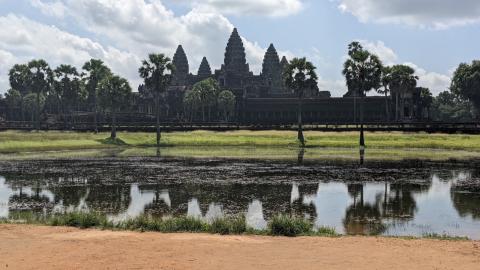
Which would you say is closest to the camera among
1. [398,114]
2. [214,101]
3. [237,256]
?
[237,256]

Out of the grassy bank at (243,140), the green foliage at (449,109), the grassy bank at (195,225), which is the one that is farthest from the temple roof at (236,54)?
the grassy bank at (195,225)

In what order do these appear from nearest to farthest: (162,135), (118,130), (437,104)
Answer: (162,135)
(118,130)
(437,104)

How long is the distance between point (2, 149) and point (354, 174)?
127ft

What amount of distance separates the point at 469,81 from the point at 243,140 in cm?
5346

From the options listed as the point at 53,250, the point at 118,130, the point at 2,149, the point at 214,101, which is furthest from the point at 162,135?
the point at 53,250

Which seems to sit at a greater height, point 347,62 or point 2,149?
point 347,62

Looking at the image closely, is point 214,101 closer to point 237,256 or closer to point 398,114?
point 398,114

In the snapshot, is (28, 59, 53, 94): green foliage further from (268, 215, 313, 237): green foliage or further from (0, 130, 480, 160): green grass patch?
(268, 215, 313, 237): green foliage

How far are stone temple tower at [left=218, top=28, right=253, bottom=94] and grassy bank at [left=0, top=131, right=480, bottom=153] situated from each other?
72110 millimetres

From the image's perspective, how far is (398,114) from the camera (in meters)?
106

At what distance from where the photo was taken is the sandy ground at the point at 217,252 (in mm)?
12798

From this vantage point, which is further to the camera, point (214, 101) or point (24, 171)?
point (214, 101)

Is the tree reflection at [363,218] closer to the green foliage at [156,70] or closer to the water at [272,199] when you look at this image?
the water at [272,199]

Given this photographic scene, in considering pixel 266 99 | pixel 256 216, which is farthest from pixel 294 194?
pixel 266 99
